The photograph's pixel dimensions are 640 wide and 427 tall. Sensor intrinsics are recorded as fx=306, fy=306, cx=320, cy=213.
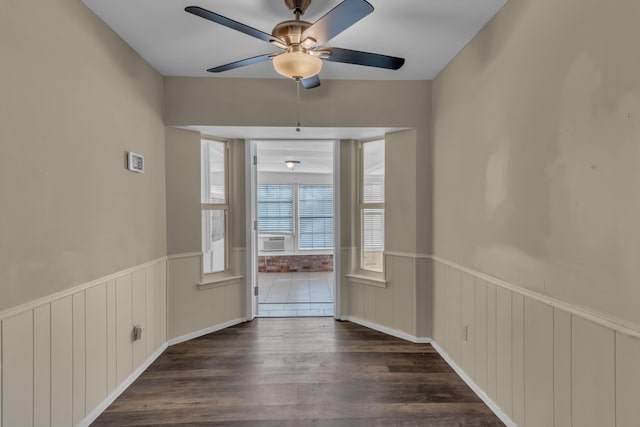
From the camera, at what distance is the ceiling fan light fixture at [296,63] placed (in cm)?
162

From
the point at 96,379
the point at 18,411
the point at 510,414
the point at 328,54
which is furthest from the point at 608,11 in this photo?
the point at 96,379

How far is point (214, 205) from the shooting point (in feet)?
10.9

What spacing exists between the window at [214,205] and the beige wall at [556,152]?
2.44m

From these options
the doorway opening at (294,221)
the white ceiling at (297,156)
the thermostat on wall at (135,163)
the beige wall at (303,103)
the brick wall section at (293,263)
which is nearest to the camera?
the thermostat on wall at (135,163)

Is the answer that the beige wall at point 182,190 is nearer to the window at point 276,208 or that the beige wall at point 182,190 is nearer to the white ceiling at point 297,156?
the white ceiling at point 297,156

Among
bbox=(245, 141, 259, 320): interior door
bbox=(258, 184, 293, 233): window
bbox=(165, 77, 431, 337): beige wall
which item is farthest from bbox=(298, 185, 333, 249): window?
bbox=(165, 77, 431, 337): beige wall

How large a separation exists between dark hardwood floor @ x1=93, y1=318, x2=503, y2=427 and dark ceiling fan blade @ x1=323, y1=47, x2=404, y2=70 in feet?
7.22

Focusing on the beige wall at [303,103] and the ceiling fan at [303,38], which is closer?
the ceiling fan at [303,38]

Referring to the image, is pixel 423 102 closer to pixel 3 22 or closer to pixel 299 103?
pixel 299 103

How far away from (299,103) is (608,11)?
2228 millimetres

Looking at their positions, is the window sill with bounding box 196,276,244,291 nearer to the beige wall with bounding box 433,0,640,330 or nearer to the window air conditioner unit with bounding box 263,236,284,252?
the beige wall with bounding box 433,0,640,330

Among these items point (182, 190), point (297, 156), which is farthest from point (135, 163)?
point (297, 156)

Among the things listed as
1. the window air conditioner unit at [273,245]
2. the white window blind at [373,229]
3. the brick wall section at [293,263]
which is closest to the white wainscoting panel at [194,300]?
the white window blind at [373,229]

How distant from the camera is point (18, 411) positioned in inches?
56.6
